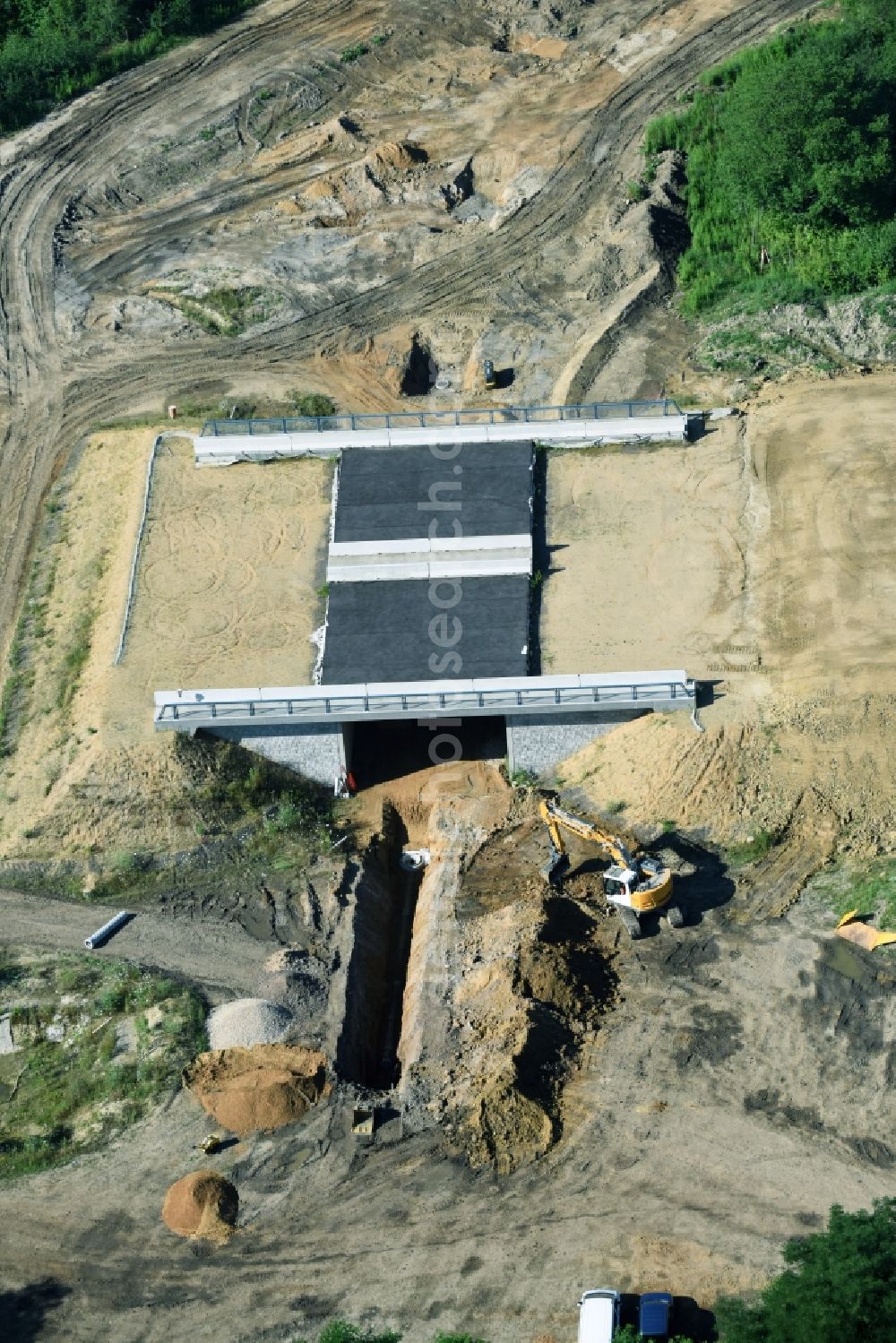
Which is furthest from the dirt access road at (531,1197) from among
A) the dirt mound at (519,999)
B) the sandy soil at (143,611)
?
the sandy soil at (143,611)

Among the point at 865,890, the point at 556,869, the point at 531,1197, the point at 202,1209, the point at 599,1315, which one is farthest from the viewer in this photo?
the point at 556,869

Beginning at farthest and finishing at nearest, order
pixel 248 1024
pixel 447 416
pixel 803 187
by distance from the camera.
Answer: pixel 803 187 < pixel 447 416 < pixel 248 1024

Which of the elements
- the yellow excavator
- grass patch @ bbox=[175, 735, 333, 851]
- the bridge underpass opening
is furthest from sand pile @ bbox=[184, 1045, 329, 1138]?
the bridge underpass opening

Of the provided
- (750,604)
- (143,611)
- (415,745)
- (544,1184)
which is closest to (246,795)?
(415,745)

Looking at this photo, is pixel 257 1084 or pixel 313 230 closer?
pixel 257 1084

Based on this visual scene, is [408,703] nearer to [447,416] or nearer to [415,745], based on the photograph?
[415,745]

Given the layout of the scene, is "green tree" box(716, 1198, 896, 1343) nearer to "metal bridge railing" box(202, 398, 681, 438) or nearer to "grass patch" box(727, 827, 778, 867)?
"grass patch" box(727, 827, 778, 867)
